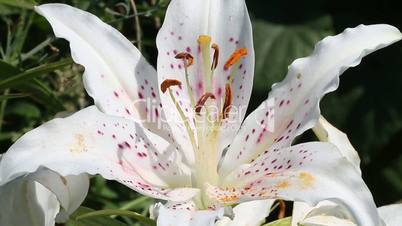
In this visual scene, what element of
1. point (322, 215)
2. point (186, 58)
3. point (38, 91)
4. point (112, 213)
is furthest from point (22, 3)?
point (322, 215)

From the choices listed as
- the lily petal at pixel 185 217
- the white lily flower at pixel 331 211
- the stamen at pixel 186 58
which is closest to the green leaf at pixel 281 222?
the white lily flower at pixel 331 211

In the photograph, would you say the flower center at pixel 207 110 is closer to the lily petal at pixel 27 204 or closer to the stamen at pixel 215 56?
the stamen at pixel 215 56

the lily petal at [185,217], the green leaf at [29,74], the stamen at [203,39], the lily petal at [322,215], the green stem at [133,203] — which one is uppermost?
the stamen at [203,39]

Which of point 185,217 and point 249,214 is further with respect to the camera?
point 249,214

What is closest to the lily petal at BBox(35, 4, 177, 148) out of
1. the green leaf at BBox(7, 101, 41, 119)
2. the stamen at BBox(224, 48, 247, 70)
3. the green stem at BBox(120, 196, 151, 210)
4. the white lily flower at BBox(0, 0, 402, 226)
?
the white lily flower at BBox(0, 0, 402, 226)

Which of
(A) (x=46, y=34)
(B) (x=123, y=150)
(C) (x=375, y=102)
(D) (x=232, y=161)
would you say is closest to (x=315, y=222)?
(D) (x=232, y=161)

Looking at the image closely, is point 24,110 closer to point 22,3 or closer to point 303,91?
point 22,3
